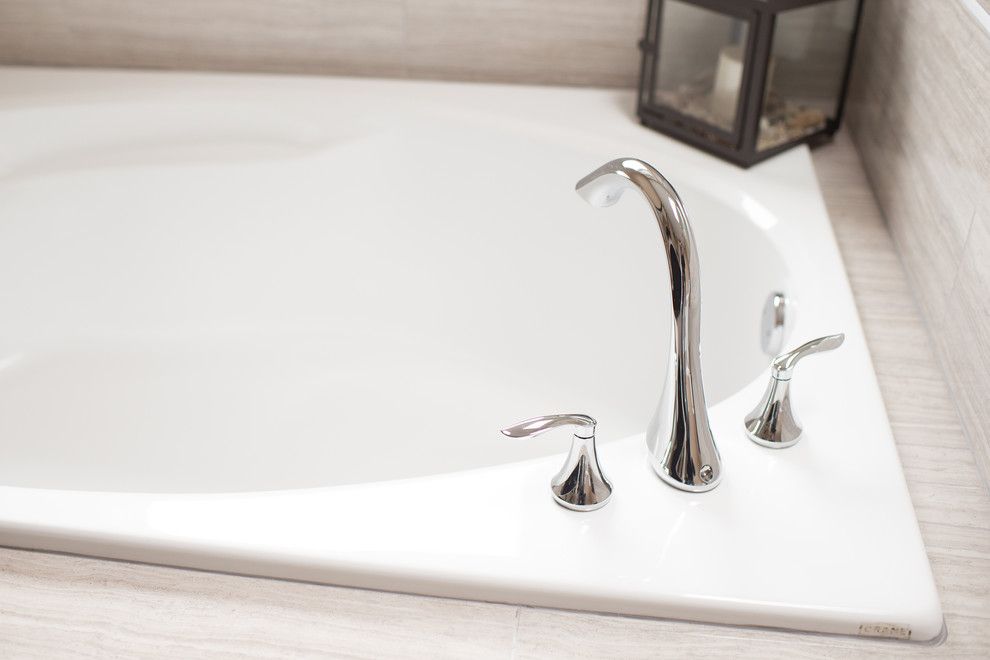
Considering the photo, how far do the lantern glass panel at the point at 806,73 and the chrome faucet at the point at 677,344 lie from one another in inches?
25.9

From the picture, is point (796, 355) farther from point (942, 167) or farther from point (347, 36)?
point (347, 36)

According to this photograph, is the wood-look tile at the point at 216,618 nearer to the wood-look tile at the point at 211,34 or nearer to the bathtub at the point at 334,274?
the bathtub at the point at 334,274

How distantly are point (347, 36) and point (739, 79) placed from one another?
67 cm

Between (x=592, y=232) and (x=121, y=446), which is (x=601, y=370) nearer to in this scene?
(x=592, y=232)

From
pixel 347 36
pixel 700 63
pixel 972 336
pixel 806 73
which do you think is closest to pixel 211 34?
pixel 347 36

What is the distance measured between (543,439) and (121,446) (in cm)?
67

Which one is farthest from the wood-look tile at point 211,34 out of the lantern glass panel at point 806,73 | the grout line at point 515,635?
the grout line at point 515,635

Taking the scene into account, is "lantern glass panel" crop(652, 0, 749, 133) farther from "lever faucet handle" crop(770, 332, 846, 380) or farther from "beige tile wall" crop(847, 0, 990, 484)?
"lever faucet handle" crop(770, 332, 846, 380)

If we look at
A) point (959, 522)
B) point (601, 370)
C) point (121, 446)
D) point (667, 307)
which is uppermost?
point (959, 522)

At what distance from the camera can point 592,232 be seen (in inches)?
59.3

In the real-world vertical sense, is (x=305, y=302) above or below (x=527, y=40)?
below

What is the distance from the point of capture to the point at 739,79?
138 centimetres

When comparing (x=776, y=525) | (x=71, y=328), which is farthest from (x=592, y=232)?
(x=71, y=328)

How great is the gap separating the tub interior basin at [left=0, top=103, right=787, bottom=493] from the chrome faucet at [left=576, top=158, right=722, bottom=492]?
0.62 meters
